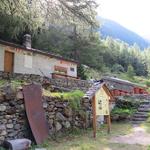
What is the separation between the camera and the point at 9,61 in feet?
77.7

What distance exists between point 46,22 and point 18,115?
12.1 feet

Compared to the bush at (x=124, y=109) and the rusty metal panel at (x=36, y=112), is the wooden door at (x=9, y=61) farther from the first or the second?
the rusty metal panel at (x=36, y=112)

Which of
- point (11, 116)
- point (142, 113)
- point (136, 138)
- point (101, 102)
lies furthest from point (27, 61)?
point (11, 116)

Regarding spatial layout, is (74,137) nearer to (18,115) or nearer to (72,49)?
(18,115)

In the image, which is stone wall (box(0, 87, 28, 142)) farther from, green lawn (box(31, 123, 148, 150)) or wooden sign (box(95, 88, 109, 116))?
wooden sign (box(95, 88, 109, 116))

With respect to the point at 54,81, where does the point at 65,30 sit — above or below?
above

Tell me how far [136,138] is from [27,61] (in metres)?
13.9

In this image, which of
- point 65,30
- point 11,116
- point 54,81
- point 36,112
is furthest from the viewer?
point 65,30

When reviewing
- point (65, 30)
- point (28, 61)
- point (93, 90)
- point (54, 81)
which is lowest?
point (93, 90)

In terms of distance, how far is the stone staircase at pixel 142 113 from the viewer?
54.1 ft

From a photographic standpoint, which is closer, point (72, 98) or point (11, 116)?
point (11, 116)

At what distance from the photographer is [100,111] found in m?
12.7

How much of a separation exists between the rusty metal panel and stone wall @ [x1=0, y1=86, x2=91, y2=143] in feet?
0.59

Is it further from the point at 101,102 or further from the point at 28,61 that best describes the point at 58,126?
the point at 28,61
